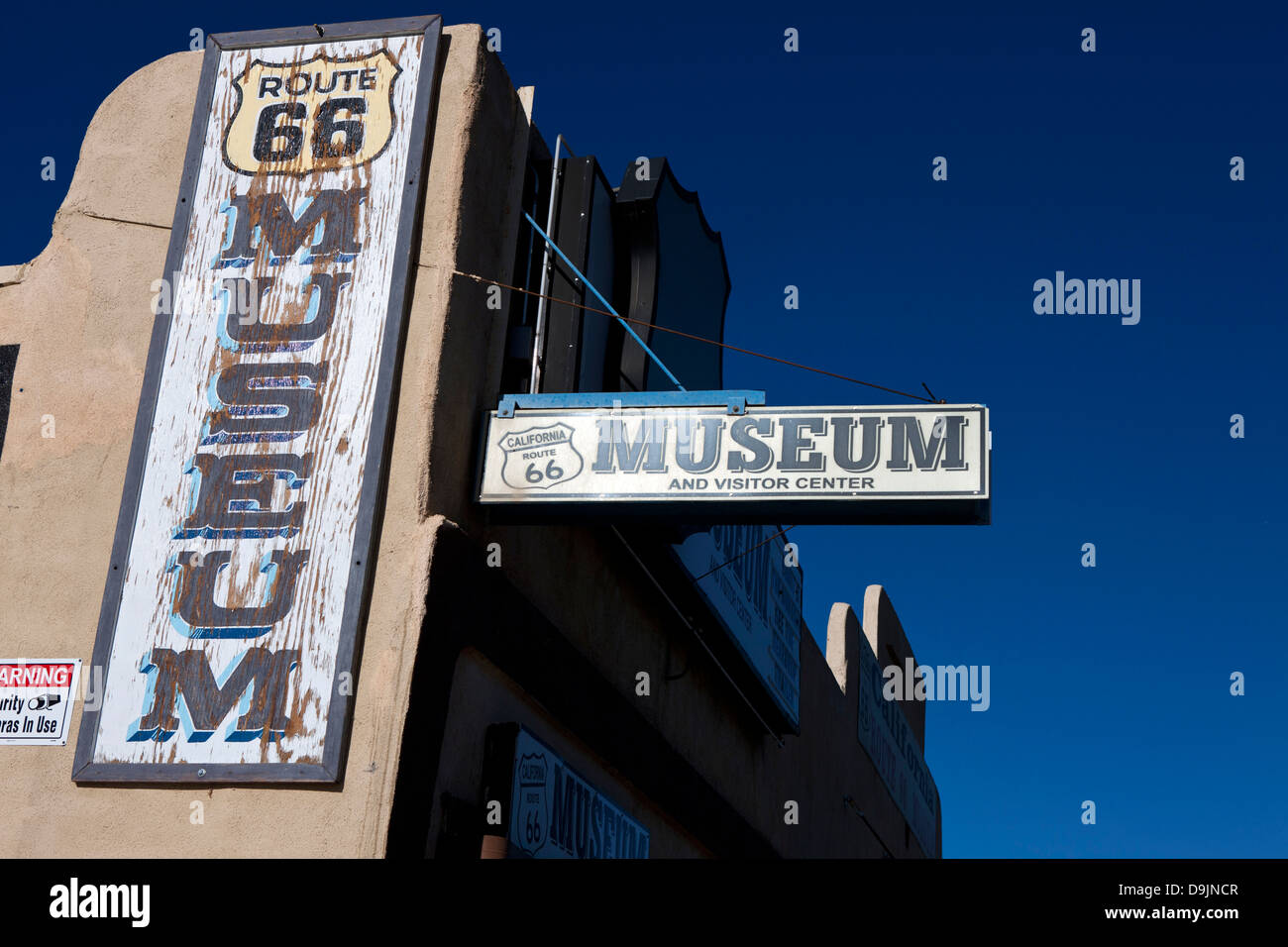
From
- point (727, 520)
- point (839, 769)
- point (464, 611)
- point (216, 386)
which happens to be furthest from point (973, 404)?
point (839, 769)

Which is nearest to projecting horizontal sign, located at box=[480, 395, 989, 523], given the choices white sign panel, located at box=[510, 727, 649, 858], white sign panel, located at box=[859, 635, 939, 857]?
white sign panel, located at box=[510, 727, 649, 858]

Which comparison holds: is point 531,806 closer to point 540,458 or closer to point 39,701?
point 540,458

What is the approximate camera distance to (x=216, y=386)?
278 inches

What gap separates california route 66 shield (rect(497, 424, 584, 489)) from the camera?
7.00 meters

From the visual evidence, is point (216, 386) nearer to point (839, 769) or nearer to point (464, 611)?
point (464, 611)

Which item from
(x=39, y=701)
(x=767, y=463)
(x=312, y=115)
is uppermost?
(x=312, y=115)

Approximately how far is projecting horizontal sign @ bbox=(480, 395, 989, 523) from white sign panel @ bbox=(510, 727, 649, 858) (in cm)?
132

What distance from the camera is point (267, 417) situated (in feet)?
22.8

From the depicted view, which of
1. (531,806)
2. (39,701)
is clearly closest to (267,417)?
(39,701)

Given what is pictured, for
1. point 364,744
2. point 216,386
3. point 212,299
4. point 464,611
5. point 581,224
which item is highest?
point 581,224

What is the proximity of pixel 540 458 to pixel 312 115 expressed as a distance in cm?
226

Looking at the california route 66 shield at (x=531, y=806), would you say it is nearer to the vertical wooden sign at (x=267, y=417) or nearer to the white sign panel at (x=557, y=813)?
the white sign panel at (x=557, y=813)

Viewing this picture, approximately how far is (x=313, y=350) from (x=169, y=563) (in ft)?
4.04

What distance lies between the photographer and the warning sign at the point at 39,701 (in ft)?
21.7
